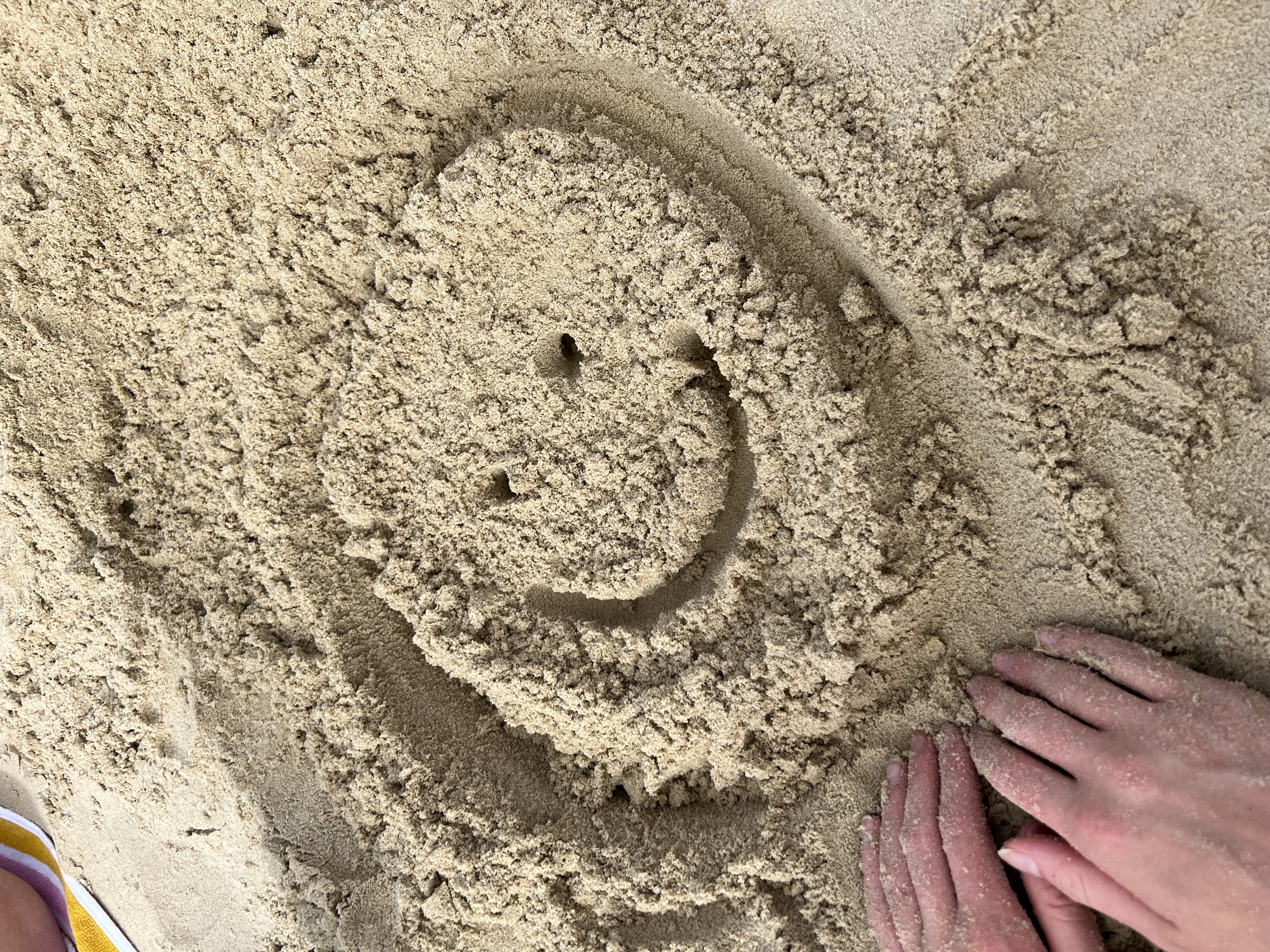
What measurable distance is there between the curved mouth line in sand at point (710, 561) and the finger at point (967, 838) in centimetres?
55

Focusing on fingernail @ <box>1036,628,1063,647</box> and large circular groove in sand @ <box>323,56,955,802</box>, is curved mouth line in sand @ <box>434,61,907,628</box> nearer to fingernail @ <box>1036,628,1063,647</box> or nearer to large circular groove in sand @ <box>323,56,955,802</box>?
large circular groove in sand @ <box>323,56,955,802</box>

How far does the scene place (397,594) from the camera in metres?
1.62

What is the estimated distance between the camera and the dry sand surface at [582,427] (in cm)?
137

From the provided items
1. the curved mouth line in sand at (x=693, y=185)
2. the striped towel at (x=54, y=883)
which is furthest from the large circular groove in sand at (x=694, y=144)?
the striped towel at (x=54, y=883)

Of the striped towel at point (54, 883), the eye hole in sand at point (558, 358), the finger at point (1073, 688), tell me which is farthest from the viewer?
the striped towel at point (54, 883)

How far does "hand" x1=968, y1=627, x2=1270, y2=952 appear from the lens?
4.03ft

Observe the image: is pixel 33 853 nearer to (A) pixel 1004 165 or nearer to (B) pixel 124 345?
(B) pixel 124 345

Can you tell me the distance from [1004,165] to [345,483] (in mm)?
1360

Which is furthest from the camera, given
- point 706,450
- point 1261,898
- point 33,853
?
point 33,853

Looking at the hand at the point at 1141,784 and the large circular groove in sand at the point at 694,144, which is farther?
the large circular groove in sand at the point at 694,144

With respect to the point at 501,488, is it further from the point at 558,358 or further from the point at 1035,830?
the point at 1035,830

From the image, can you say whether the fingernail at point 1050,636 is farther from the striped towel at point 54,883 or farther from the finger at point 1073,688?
the striped towel at point 54,883

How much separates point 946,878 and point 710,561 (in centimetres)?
70

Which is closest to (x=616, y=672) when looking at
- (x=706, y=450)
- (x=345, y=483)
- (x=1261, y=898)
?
(x=706, y=450)
